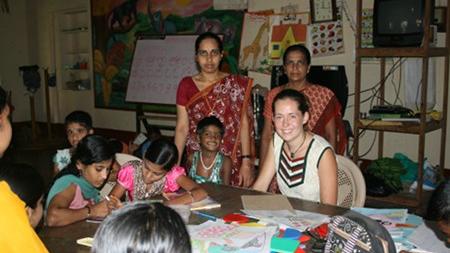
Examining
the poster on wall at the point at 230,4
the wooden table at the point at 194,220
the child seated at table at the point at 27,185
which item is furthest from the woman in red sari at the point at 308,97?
the poster on wall at the point at 230,4

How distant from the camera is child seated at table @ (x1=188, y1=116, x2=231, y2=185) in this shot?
2.79m

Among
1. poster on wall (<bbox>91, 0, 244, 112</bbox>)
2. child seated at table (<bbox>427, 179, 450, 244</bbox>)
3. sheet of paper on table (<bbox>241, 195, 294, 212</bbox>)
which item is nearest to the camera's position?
child seated at table (<bbox>427, 179, 450, 244</bbox>)

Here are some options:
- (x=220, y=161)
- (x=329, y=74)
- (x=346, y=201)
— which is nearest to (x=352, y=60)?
(x=329, y=74)

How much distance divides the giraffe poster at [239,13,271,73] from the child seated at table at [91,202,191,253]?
4923 mm

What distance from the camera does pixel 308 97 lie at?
2889 millimetres

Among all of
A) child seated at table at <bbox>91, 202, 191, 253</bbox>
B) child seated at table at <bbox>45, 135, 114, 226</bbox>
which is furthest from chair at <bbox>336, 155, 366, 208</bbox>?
child seated at table at <bbox>91, 202, 191, 253</bbox>

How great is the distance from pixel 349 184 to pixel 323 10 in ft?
10.9

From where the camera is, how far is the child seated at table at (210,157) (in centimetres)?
279

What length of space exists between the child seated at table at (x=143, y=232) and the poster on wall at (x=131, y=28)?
203 inches

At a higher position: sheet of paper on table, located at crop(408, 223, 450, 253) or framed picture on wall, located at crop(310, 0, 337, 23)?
framed picture on wall, located at crop(310, 0, 337, 23)

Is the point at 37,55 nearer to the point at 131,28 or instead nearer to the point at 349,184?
the point at 131,28

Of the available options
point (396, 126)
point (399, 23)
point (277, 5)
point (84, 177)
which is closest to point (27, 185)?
point (84, 177)

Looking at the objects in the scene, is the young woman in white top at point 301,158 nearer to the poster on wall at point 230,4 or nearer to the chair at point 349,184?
the chair at point 349,184

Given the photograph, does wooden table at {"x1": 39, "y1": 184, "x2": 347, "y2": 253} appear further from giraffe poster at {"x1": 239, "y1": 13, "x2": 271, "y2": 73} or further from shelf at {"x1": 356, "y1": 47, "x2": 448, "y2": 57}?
giraffe poster at {"x1": 239, "y1": 13, "x2": 271, "y2": 73}
